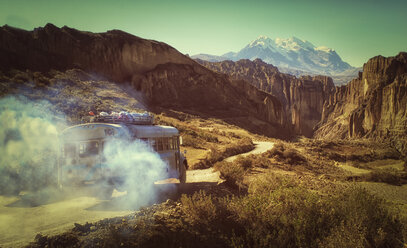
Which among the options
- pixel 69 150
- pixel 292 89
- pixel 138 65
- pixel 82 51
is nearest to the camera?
pixel 69 150

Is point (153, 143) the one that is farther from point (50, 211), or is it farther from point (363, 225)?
point (363, 225)

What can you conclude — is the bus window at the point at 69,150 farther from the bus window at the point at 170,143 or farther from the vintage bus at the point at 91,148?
the bus window at the point at 170,143

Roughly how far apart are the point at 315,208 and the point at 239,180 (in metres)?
4.27

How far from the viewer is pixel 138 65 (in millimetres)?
55562

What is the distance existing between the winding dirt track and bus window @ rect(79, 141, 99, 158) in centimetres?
114

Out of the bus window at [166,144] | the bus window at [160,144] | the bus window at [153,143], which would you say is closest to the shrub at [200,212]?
the bus window at [153,143]

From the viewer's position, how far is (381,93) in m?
69.7

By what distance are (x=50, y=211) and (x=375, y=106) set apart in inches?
3126

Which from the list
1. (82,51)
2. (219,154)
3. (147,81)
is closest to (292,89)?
(147,81)

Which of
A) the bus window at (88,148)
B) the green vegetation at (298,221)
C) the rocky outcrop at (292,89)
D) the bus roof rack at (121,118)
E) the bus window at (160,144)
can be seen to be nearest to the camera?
the green vegetation at (298,221)

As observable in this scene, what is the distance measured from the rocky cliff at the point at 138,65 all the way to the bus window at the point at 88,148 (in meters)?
39.5

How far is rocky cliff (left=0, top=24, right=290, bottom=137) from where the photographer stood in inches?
1781

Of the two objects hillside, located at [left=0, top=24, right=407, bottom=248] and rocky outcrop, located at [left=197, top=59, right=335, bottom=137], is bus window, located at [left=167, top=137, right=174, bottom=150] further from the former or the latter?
rocky outcrop, located at [left=197, top=59, right=335, bottom=137]

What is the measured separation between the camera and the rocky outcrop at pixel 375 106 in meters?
62.5
